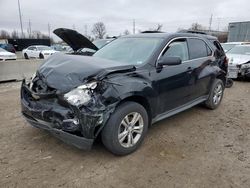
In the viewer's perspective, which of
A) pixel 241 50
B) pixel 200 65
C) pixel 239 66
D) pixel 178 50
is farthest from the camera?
pixel 241 50

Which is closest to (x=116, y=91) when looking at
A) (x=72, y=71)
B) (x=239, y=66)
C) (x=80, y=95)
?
(x=80, y=95)

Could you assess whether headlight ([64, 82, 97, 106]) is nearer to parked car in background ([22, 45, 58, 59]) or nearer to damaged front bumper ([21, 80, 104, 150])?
damaged front bumper ([21, 80, 104, 150])

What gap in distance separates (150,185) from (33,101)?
194 cm

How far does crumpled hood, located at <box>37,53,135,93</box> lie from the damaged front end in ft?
0.28

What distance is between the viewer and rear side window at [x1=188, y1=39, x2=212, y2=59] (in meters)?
4.34

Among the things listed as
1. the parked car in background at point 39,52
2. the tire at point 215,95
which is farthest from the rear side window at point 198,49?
the parked car in background at point 39,52

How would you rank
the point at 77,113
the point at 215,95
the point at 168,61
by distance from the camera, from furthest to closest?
the point at 215,95
the point at 168,61
the point at 77,113

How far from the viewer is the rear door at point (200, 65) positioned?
426 centimetres

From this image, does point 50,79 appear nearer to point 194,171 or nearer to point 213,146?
point 194,171

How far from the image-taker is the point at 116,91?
2.79 m

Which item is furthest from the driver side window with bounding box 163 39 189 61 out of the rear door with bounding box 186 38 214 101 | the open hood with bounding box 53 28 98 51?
the open hood with bounding box 53 28 98 51

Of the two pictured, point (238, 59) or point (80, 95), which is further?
point (238, 59)

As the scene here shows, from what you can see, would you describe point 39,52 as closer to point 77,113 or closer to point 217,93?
point 217,93

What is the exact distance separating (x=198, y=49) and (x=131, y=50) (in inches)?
62.2
